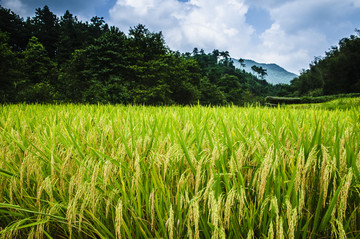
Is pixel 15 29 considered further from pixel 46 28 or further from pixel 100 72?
pixel 100 72

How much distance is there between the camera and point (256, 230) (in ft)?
3.23

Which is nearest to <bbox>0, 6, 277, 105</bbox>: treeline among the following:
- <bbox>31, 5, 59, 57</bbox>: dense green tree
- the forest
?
the forest

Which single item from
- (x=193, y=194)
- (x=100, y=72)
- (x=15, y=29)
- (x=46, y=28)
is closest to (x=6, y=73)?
(x=100, y=72)

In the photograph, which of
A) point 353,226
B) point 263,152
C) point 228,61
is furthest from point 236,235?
point 228,61

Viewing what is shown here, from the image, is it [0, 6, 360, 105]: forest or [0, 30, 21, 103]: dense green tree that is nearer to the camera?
[0, 30, 21, 103]: dense green tree

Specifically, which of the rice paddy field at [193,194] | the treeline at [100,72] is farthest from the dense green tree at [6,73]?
the rice paddy field at [193,194]

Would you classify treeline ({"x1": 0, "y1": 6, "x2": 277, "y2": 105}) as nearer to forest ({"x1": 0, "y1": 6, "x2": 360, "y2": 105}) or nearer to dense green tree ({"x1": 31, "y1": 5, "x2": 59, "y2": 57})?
forest ({"x1": 0, "y1": 6, "x2": 360, "y2": 105})

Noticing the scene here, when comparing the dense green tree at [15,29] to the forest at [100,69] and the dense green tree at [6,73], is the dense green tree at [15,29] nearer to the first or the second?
the forest at [100,69]

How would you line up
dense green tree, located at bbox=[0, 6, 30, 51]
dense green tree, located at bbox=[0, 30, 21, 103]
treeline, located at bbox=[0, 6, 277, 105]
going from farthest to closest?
dense green tree, located at bbox=[0, 6, 30, 51]
treeline, located at bbox=[0, 6, 277, 105]
dense green tree, located at bbox=[0, 30, 21, 103]

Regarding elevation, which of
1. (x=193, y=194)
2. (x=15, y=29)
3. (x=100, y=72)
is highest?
(x=15, y=29)

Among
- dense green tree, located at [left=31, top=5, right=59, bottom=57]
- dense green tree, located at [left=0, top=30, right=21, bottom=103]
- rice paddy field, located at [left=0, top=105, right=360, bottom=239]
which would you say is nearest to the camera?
rice paddy field, located at [left=0, top=105, right=360, bottom=239]

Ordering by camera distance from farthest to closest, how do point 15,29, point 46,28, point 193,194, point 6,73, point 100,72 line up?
point 46,28 → point 15,29 → point 100,72 → point 6,73 → point 193,194

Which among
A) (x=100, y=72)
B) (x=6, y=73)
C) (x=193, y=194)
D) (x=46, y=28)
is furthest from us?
(x=46, y=28)

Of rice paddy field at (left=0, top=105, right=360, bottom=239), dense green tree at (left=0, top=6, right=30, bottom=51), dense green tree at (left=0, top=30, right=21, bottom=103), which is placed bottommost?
rice paddy field at (left=0, top=105, right=360, bottom=239)
